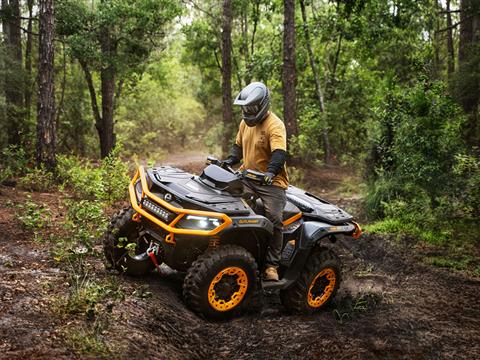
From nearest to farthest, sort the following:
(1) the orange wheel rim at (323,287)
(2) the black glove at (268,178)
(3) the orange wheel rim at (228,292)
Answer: (3) the orange wheel rim at (228,292), (2) the black glove at (268,178), (1) the orange wheel rim at (323,287)

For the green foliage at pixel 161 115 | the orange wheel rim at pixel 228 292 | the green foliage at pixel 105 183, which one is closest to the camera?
the orange wheel rim at pixel 228 292

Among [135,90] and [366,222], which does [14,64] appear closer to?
[366,222]

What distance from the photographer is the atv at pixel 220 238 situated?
4613mm

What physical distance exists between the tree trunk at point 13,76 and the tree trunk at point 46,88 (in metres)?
3.50

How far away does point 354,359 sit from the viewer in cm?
434

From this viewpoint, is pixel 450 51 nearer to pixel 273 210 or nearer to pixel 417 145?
pixel 417 145

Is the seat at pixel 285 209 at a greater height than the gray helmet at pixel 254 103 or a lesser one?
lesser

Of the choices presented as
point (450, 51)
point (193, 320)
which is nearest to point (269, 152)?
point (193, 320)

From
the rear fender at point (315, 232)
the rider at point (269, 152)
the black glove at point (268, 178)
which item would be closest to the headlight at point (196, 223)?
the black glove at point (268, 178)

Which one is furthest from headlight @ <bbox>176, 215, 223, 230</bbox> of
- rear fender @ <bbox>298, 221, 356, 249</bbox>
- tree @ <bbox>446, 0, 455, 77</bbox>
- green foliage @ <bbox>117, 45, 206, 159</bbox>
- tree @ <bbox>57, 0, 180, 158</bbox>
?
green foliage @ <bbox>117, 45, 206, 159</bbox>

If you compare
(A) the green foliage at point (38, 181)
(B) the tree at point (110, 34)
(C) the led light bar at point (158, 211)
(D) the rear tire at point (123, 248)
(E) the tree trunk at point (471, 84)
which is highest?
(B) the tree at point (110, 34)

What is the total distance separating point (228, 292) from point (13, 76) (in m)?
12.5

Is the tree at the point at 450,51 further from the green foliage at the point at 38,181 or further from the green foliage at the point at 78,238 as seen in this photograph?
the green foliage at the point at 78,238

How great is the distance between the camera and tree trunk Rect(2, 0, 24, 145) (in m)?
14.3
